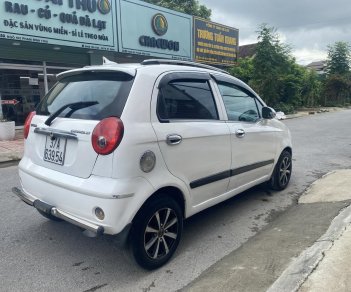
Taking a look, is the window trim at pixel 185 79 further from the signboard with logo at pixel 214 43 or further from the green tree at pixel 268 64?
the green tree at pixel 268 64

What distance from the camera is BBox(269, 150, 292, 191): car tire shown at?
5.12 metres

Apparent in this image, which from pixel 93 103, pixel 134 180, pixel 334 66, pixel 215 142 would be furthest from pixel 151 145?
pixel 334 66

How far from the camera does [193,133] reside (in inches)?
129

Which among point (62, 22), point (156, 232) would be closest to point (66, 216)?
point (156, 232)

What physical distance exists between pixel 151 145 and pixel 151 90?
50cm

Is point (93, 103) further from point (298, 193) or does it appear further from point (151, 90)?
point (298, 193)

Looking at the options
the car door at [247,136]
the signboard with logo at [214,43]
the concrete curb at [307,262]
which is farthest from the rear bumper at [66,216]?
the signboard with logo at [214,43]

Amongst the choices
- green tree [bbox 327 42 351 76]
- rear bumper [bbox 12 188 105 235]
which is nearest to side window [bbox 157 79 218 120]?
rear bumper [bbox 12 188 105 235]

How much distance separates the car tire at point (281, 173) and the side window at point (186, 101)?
1.91 meters

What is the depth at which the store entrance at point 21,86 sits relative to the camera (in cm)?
1179

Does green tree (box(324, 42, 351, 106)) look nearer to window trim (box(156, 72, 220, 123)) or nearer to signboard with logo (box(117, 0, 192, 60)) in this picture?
signboard with logo (box(117, 0, 192, 60))

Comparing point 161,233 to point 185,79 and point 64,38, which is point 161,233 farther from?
point 64,38

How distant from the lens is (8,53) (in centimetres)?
1147

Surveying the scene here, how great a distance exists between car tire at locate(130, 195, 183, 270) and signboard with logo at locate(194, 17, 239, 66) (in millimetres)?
14752
